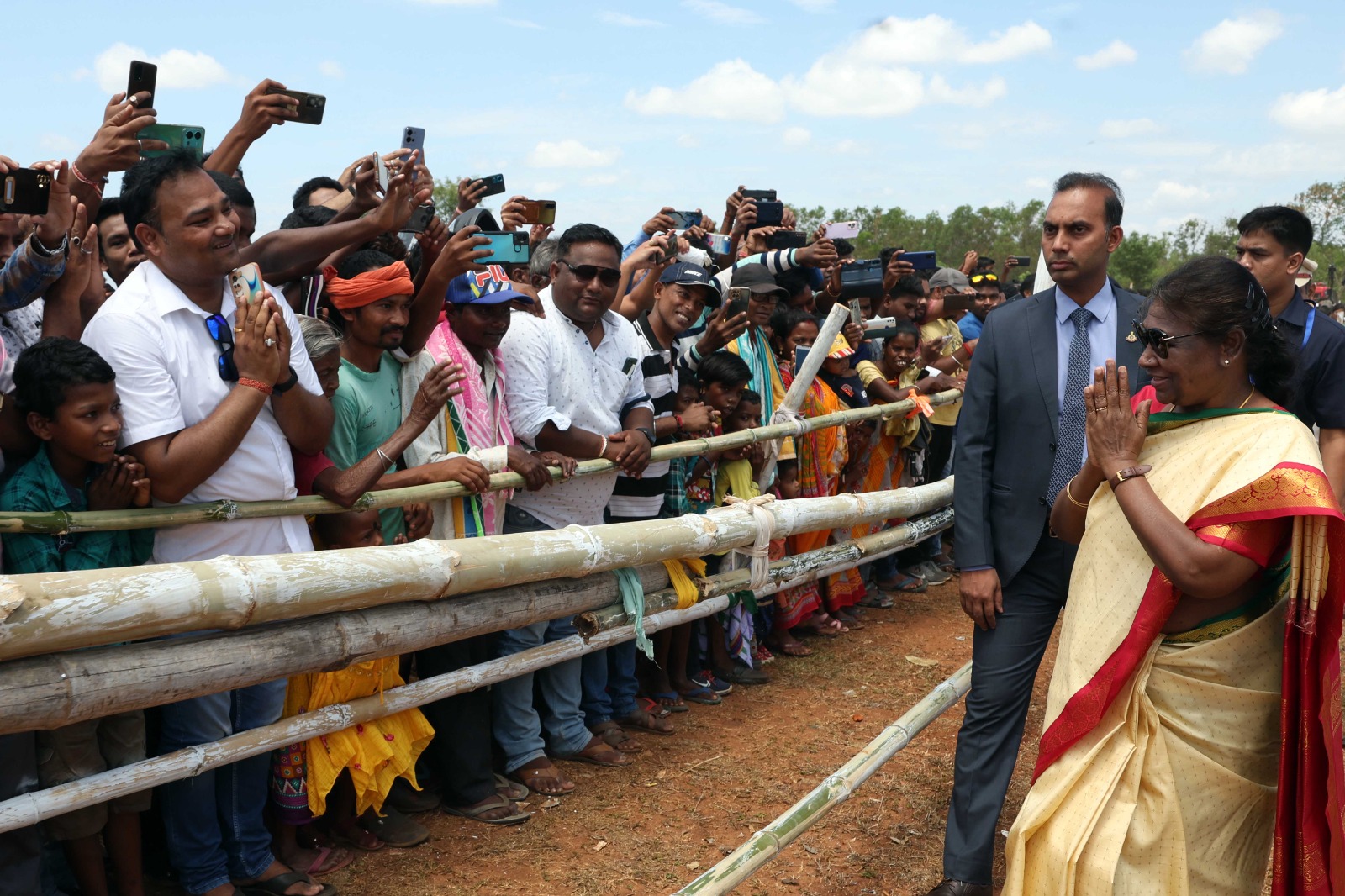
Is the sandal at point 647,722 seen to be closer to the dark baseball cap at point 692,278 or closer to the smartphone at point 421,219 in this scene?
the dark baseball cap at point 692,278

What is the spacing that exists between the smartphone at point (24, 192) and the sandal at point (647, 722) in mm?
3250

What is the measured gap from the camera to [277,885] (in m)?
3.38

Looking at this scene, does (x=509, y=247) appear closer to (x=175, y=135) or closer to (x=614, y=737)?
(x=175, y=135)

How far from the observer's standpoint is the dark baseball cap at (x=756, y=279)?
615 cm

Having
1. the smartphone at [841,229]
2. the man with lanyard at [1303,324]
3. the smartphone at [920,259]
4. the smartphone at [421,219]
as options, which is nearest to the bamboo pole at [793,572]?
the man with lanyard at [1303,324]

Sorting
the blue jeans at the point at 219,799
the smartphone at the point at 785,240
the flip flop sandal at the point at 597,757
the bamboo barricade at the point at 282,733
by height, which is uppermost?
the smartphone at the point at 785,240

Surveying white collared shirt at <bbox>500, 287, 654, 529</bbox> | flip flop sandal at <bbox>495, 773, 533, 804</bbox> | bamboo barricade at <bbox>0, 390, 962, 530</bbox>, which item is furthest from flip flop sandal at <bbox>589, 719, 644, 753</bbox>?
bamboo barricade at <bbox>0, 390, 962, 530</bbox>

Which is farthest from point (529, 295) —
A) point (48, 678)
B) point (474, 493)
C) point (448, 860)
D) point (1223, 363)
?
point (48, 678)

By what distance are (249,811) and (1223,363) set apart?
9.77ft

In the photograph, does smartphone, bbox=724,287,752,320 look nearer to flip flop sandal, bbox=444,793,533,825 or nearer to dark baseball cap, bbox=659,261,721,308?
dark baseball cap, bbox=659,261,721,308

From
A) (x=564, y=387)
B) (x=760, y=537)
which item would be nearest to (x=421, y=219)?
(x=564, y=387)

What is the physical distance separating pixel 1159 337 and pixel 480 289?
8.52 feet

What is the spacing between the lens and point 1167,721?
2604 mm

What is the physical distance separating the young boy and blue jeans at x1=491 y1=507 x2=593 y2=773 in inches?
64.2
